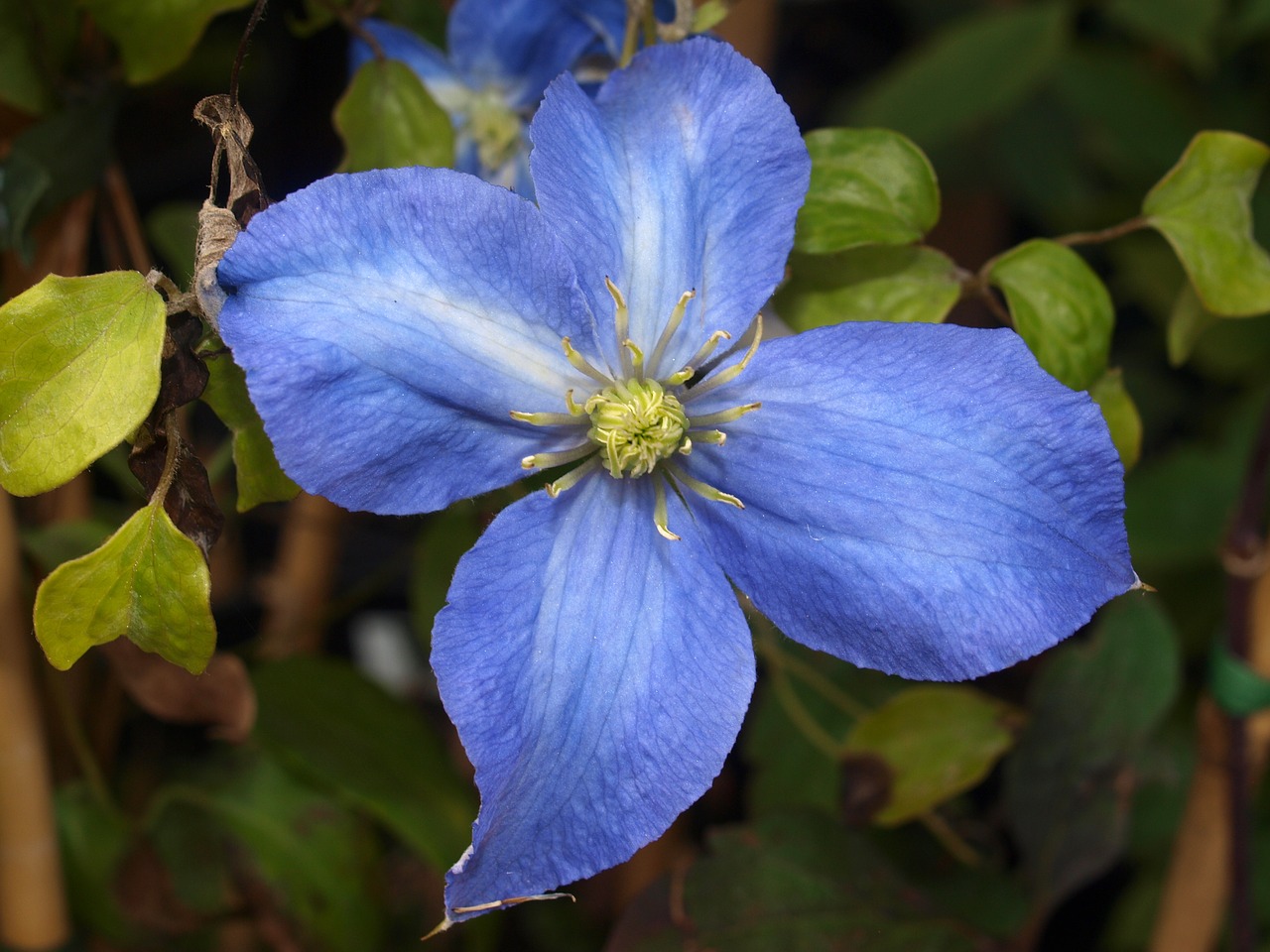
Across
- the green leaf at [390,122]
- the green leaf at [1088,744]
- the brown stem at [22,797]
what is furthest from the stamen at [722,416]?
the green leaf at [1088,744]

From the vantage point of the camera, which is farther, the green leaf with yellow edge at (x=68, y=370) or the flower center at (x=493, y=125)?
the flower center at (x=493, y=125)

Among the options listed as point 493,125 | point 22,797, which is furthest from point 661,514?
point 22,797

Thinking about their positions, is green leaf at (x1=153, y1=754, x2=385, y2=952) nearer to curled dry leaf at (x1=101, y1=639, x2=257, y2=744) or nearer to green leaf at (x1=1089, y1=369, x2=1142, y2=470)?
curled dry leaf at (x1=101, y1=639, x2=257, y2=744)

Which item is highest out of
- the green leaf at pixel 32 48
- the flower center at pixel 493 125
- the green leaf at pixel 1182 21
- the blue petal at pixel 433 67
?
the green leaf at pixel 32 48

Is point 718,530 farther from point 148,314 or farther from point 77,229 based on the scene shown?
point 77,229

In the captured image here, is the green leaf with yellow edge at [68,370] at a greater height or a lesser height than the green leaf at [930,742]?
greater

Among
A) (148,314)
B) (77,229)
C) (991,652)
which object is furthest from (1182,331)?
(77,229)

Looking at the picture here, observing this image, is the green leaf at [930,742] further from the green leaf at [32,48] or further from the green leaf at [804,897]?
the green leaf at [32,48]

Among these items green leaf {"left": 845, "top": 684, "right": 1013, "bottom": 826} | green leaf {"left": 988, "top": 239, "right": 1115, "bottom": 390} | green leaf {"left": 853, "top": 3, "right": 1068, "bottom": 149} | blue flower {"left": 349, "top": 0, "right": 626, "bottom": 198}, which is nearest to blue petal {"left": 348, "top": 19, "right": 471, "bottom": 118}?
blue flower {"left": 349, "top": 0, "right": 626, "bottom": 198}

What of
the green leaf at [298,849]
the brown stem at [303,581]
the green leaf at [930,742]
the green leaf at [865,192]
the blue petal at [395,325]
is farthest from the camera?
the brown stem at [303,581]
